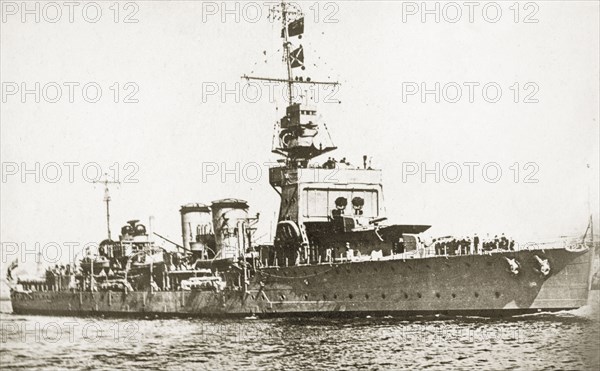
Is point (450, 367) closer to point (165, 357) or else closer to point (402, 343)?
point (402, 343)

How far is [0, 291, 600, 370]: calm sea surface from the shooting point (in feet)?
51.5

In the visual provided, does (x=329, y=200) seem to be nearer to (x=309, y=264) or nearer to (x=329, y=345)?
(x=309, y=264)

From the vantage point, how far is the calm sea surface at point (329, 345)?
15695 mm

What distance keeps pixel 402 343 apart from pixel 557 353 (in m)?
3.52

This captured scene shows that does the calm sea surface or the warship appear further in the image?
the warship

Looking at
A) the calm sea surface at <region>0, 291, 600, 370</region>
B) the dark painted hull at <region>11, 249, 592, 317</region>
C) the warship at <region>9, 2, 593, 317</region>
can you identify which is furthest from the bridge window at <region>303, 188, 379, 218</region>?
the calm sea surface at <region>0, 291, 600, 370</region>

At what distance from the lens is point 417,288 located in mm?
21500

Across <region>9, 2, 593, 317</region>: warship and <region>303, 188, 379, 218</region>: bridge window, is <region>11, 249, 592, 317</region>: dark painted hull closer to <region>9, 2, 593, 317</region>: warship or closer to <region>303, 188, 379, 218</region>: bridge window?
<region>9, 2, 593, 317</region>: warship

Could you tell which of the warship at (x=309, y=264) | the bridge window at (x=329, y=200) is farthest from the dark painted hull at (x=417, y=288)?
the bridge window at (x=329, y=200)

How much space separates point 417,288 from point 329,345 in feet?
15.0

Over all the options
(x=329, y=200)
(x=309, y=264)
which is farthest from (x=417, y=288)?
(x=329, y=200)

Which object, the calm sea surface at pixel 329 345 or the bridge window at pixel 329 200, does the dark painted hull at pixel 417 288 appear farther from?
the bridge window at pixel 329 200

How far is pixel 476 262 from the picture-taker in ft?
67.5

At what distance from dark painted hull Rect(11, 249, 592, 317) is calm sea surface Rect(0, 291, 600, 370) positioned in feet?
1.48
